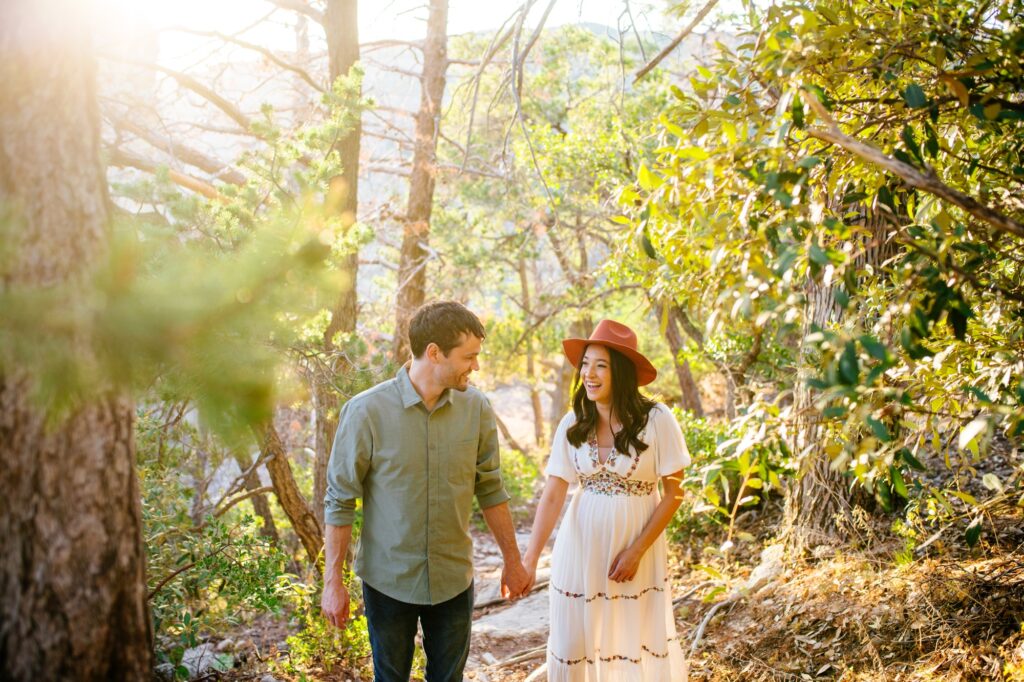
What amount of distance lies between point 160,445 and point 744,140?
4081 mm

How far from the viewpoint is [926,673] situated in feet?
11.8

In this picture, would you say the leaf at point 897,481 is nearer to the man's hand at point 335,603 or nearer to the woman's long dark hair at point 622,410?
the woman's long dark hair at point 622,410

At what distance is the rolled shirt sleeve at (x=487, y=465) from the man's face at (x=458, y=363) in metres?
0.26

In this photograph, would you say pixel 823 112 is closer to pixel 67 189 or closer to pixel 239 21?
pixel 67 189

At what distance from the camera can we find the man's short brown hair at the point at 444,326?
3123 millimetres

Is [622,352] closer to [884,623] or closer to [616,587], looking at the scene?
[616,587]

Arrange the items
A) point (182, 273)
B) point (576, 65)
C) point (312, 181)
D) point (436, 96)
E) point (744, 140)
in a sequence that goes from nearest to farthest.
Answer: point (182, 273)
point (744, 140)
point (312, 181)
point (436, 96)
point (576, 65)

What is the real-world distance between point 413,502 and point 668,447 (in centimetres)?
122

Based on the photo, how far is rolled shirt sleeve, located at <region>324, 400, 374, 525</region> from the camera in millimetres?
3090

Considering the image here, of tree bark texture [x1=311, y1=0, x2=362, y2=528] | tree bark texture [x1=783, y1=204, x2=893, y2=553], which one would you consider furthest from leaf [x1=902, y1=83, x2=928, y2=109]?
tree bark texture [x1=311, y1=0, x2=362, y2=528]

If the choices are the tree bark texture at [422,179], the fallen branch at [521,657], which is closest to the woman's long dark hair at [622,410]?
the fallen branch at [521,657]

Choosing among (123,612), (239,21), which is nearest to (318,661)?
(123,612)

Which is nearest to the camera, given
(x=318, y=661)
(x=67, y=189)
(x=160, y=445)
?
(x=67, y=189)

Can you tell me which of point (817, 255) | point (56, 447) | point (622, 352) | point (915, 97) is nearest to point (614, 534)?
point (622, 352)
